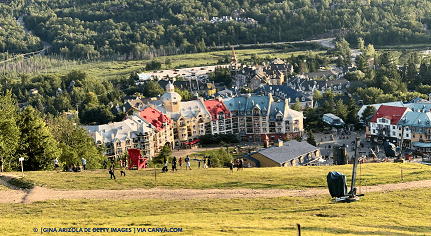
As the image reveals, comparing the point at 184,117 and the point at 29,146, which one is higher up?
the point at 184,117

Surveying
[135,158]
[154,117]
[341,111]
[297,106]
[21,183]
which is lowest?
[21,183]

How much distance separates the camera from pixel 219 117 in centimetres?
10125

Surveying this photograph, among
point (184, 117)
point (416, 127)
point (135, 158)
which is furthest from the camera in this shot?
point (184, 117)

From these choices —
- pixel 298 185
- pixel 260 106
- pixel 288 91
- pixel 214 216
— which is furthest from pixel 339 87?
pixel 214 216

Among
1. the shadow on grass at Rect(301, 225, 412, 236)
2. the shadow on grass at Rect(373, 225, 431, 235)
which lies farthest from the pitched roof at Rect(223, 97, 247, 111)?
the shadow on grass at Rect(301, 225, 412, 236)

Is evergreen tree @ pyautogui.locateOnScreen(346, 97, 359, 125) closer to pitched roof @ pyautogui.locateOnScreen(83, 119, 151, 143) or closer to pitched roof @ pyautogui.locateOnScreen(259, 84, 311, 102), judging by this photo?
pitched roof @ pyautogui.locateOnScreen(259, 84, 311, 102)

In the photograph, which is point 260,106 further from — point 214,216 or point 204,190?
point 214,216

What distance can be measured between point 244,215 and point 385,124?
6728 cm

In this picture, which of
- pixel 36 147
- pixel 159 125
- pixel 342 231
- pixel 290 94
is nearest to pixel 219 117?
pixel 159 125

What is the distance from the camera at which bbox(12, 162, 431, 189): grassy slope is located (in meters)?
43.4

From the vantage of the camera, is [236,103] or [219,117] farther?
[236,103]

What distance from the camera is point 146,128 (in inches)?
3349

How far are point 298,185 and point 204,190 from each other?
768 cm

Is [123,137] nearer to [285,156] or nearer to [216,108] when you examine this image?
[216,108]
